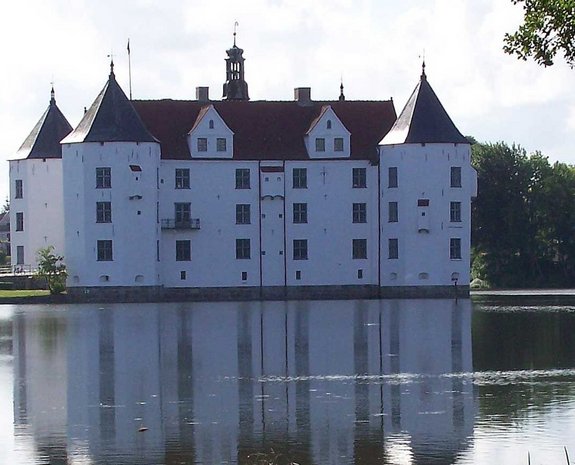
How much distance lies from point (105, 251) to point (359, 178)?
1234 cm

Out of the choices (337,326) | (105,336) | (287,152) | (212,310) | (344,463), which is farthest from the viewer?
(287,152)

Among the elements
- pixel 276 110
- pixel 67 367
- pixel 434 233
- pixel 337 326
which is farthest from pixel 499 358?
pixel 276 110

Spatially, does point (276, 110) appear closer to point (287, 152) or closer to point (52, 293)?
point (287, 152)

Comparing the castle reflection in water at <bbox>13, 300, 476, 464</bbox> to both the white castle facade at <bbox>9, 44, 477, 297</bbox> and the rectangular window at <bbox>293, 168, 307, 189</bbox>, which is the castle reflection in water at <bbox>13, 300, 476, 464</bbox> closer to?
the white castle facade at <bbox>9, 44, 477, 297</bbox>

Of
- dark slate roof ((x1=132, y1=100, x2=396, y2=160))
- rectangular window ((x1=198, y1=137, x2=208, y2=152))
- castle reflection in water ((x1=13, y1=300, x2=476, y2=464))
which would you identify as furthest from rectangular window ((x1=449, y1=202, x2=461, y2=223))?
castle reflection in water ((x1=13, y1=300, x2=476, y2=464))

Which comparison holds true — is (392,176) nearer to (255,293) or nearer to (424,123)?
(424,123)

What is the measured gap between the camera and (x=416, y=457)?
19547 millimetres

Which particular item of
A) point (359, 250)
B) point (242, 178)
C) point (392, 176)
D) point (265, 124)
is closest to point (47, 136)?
point (242, 178)

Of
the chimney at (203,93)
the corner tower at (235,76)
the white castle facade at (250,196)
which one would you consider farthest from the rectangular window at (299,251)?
the corner tower at (235,76)

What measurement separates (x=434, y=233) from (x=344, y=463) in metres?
48.8

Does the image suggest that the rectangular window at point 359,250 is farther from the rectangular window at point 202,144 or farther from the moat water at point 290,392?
A: the moat water at point 290,392

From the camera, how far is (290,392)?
86.3 feet

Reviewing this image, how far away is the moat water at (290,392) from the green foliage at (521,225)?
3593 centimetres

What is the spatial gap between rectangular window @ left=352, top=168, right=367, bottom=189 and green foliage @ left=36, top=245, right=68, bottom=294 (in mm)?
13749
